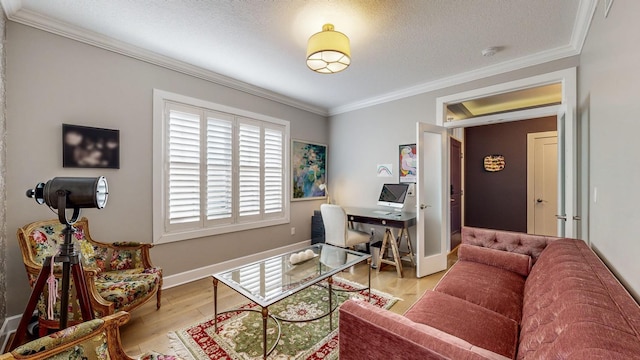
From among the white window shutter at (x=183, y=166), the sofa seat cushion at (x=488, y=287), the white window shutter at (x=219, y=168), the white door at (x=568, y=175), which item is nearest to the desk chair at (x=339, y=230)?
the white window shutter at (x=219, y=168)

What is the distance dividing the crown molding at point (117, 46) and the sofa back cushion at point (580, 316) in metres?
3.61

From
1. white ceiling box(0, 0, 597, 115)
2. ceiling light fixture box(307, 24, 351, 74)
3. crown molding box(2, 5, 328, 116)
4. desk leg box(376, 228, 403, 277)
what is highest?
white ceiling box(0, 0, 597, 115)

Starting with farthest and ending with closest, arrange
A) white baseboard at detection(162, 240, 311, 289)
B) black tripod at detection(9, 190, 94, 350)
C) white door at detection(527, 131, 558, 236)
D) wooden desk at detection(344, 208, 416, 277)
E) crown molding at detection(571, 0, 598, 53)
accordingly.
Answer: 1. white door at detection(527, 131, 558, 236)
2. wooden desk at detection(344, 208, 416, 277)
3. white baseboard at detection(162, 240, 311, 289)
4. crown molding at detection(571, 0, 598, 53)
5. black tripod at detection(9, 190, 94, 350)

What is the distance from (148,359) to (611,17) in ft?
9.98

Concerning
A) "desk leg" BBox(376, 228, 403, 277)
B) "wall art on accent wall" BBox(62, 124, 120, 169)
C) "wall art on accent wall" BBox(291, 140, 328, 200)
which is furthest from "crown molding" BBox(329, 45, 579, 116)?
"wall art on accent wall" BBox(62, 124, 120, 169)

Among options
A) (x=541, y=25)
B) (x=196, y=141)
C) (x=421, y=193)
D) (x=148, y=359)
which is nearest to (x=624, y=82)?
(x=541, y=25)

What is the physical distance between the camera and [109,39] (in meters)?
2.45

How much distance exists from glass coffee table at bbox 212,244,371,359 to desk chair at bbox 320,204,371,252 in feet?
2.23

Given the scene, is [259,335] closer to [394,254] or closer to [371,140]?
[394,254]

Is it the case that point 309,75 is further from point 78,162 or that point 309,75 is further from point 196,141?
point 78,162

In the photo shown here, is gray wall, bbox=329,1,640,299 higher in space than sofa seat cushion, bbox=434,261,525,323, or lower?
higher

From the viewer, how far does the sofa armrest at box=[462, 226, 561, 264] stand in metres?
2.15

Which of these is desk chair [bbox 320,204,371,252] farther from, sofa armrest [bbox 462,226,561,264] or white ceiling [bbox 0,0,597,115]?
white ceiling [bbox 0,0,597,115]

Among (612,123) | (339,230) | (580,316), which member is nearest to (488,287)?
(580,316)
